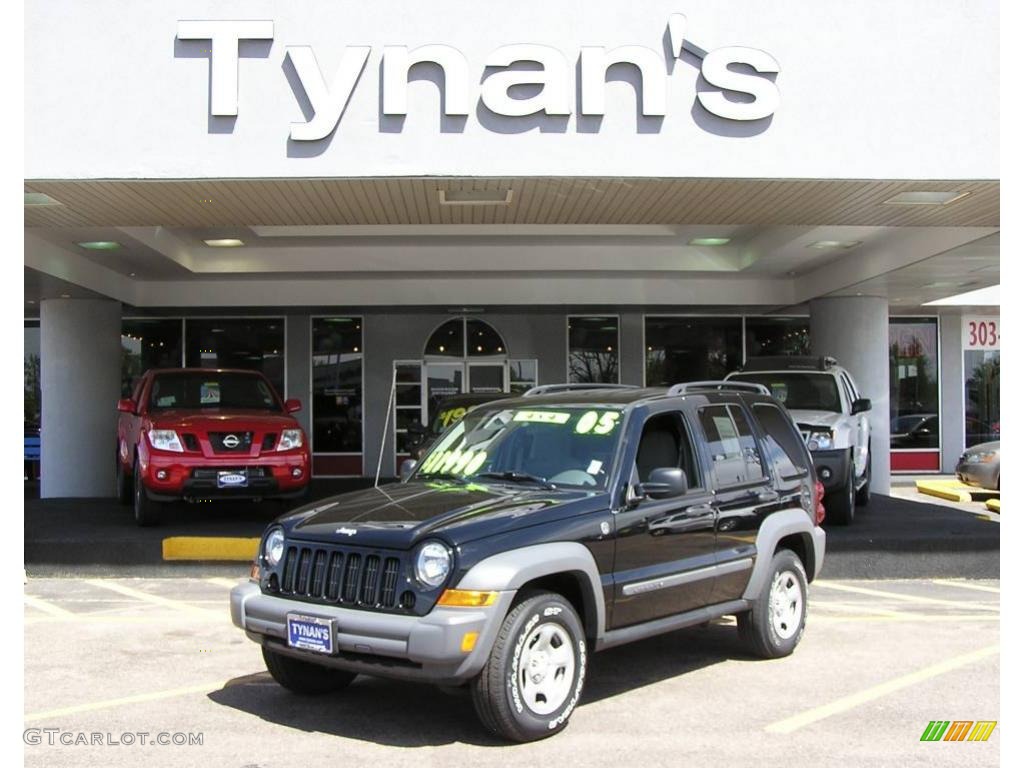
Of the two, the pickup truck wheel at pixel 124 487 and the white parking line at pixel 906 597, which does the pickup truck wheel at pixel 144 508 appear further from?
the white parking line at pixel 906 597

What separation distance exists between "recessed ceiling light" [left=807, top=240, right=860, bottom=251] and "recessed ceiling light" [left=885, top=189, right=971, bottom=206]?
3.22 meters

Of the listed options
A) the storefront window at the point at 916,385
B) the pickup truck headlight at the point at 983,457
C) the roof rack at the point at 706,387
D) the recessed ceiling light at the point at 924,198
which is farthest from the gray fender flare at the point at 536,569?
the storefront window at the point at 916,385

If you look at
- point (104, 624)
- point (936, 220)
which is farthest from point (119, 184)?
point (936, 220)

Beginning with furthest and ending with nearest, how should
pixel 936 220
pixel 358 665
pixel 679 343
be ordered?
pixel 679 343 → pixel 936 220 → pixel 358 665

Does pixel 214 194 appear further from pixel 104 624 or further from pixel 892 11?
pixel 892 11

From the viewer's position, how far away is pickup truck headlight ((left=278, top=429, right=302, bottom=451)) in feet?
38.7

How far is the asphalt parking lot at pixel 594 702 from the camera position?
17.0 feet

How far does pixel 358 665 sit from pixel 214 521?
7916 millimetres

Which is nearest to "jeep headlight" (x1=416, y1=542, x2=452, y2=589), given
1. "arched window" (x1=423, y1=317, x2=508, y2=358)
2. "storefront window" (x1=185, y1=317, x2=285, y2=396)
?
"arched window" (x1=423, y1=317, x2=508, y2=358)

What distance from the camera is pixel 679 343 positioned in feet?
67.9

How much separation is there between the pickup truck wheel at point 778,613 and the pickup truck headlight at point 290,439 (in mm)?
6252

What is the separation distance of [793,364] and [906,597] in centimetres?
463

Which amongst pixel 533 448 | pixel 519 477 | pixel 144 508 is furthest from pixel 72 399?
pixel 519 477

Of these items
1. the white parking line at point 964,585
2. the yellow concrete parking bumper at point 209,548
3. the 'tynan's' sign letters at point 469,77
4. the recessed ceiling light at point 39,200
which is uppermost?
the 'tynan's' sign letters at point 469,77
